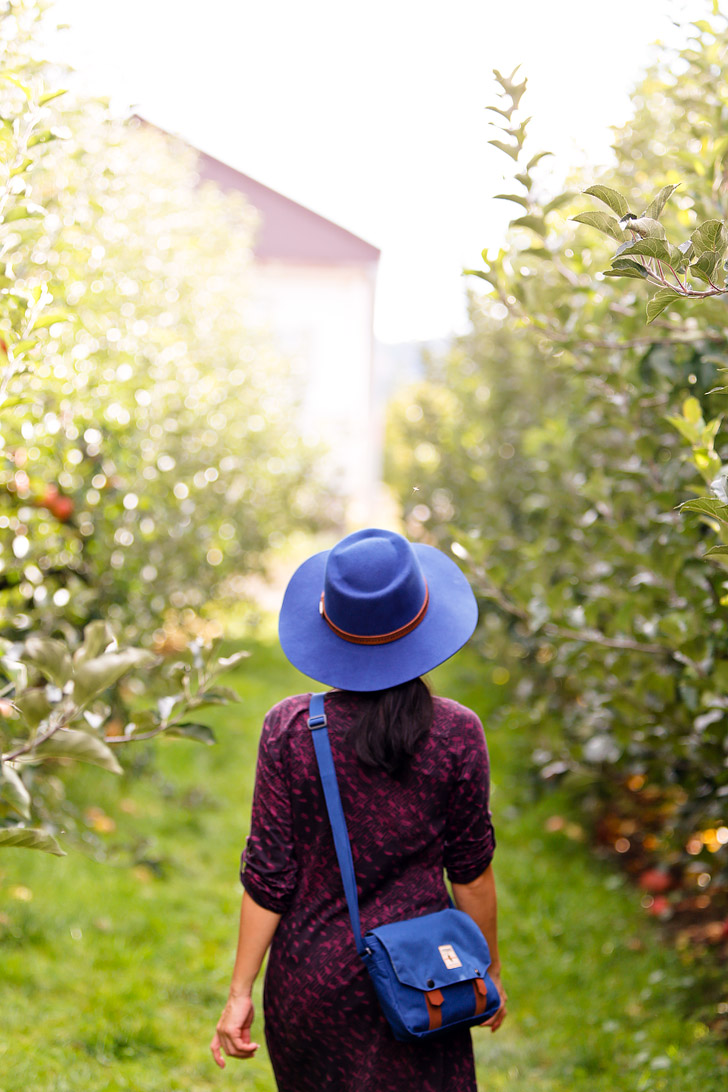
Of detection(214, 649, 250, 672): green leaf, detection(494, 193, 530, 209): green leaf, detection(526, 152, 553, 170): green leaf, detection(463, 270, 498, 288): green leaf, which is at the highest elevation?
detection(526, 152, 553, 170): green leaf

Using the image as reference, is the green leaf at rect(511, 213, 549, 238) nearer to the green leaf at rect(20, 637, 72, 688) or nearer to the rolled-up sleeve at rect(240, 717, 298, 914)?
the rolled-up sleeve at rect(240, 717, 298, 914)

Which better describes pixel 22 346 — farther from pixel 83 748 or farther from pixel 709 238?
pixel 709 238

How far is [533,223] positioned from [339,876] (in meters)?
1.80

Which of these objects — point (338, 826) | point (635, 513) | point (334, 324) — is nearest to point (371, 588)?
point (338, 826)

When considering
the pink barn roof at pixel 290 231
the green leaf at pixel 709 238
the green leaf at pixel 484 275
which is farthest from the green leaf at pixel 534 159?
the pink barn roof at pixel 290 231

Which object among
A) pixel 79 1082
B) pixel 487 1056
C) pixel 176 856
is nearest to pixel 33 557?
pixel 79 1082

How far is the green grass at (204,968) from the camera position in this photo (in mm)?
3262

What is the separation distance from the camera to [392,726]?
6.30ft

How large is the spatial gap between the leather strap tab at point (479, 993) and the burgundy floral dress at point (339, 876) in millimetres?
113

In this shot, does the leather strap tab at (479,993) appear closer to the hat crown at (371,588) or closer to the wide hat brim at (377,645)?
the wide hat brim at (377,645)

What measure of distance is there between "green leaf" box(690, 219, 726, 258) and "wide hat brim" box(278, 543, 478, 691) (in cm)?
88

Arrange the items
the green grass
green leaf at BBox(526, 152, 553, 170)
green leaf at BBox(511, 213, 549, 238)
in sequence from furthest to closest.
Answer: the green grass, green leaf at BBox(511, 213, 549, 238), green leaf at BBox(526, 152, 553, 170)

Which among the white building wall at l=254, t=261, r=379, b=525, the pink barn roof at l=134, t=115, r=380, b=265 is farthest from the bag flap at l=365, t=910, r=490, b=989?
the pink barn roof at l=134, t=115, r=380, b=265

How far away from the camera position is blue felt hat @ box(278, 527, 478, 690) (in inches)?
76.8
